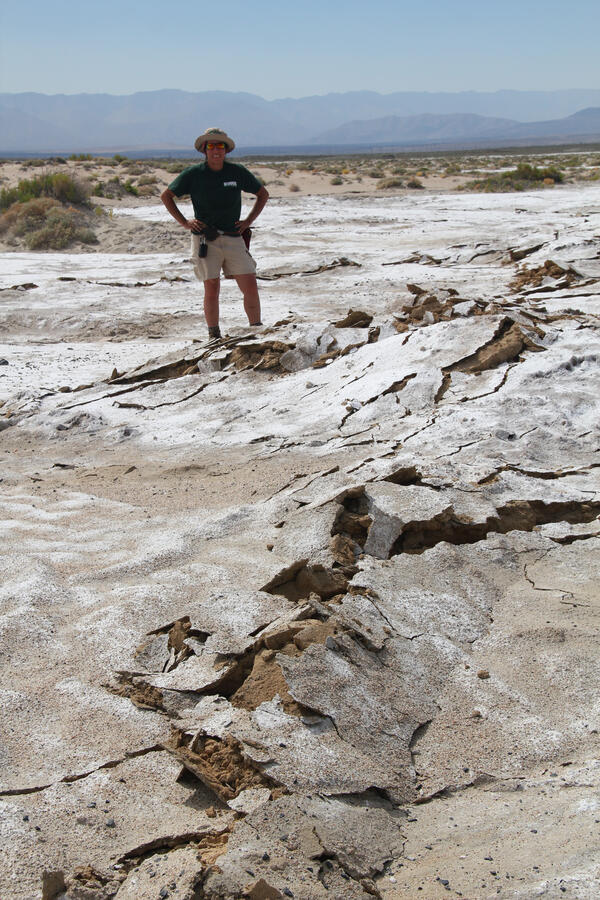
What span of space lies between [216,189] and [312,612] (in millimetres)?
4461

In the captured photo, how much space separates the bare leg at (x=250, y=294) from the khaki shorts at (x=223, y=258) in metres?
0.08

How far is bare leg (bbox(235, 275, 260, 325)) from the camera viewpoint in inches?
262

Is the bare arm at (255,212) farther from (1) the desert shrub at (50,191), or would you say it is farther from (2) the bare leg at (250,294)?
(1) the desert shrub at (50,191)

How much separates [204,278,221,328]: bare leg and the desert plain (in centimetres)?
21

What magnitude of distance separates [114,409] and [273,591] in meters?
3.18

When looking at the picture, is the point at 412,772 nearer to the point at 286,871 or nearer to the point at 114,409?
the point at 286,871

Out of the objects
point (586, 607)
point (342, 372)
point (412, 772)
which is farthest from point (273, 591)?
point (342, 372)

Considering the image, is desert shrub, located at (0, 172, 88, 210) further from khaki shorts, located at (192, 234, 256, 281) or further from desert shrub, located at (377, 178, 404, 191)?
khaki shorts, located at (192, 234, 256, 281)

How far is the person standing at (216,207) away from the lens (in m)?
6.14

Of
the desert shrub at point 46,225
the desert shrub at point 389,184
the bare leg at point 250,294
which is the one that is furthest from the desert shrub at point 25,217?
the desert shrub at point 389,184

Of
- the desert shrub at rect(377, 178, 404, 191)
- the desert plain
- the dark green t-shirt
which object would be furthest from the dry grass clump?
the desert shrub at rect(377, 178, 404, 191)

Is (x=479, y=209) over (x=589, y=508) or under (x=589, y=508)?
over

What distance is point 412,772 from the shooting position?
2.12 m

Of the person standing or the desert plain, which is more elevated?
the person standing
